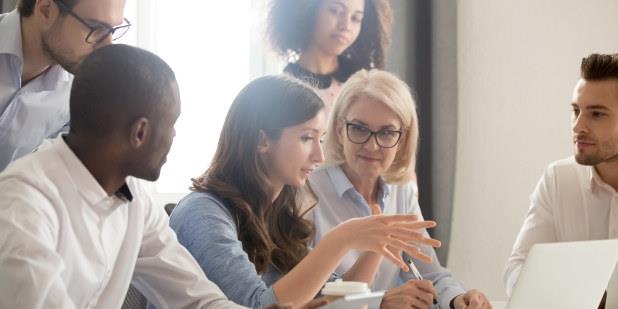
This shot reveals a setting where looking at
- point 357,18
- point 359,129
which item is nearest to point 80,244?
point 359,129

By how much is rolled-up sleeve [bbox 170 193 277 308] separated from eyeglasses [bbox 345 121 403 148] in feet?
1.73

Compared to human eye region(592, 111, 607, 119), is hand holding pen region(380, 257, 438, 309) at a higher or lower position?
lower

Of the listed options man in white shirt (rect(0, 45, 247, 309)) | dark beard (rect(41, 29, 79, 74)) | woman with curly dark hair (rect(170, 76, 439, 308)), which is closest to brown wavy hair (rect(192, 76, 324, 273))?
woman with curly dark hair (rect(170, 76, 439, 308))

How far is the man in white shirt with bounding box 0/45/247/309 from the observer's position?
138 centimetres

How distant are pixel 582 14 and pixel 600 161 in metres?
1.35

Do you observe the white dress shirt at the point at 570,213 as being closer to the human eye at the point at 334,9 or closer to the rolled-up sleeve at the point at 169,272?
the human eye at the point at 334,9

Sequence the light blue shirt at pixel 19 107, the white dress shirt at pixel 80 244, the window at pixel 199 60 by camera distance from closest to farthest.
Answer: the white dress shirt at pixel 80 244, the light blue shirt at pixel 19 107, the window at pixel 199 60

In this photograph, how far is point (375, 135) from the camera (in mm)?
2500

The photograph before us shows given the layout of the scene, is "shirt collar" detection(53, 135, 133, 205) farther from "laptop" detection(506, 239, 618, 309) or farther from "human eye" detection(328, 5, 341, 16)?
"human eye" detection(328, 5, 341, 16)

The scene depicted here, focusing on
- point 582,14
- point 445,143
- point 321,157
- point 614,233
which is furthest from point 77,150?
point 582,14

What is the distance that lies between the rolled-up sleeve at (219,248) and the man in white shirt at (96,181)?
12.7 inches

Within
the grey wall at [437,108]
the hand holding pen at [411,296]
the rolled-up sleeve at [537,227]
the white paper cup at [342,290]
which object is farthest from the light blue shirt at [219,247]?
the grey wall at [437,108]

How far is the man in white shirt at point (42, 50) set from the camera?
209 cm

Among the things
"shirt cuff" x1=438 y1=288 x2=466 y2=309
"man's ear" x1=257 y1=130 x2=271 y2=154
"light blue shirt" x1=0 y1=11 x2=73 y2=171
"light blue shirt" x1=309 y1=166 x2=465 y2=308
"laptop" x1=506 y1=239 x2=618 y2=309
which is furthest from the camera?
"light blue shirt" x1=309 y1=166 x2=465 y2=308
